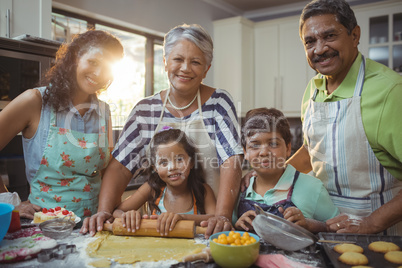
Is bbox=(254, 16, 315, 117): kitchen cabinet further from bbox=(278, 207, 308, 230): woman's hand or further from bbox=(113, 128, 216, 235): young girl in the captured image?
bbox=(278, 207, 308, 230): woman's hand

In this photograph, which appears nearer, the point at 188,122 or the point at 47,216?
the point at 47,216

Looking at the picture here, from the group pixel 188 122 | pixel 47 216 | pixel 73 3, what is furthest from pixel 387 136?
pixel 73 3

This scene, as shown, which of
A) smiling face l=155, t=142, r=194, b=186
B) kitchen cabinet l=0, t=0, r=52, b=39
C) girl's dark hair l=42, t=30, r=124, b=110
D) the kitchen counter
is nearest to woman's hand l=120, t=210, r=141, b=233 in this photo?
the kitchen counter

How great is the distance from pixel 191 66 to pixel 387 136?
75cm

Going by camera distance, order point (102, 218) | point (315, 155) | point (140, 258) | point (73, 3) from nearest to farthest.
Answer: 1. point (140, 258)
2. point (102, 218)
3. point (315, 155)
4. point (73, 3)

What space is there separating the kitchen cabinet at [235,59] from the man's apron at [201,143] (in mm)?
2988

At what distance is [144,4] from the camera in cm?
346

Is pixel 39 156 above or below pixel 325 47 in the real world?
below

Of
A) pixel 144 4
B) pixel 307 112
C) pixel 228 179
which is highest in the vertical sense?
pixel 144 4

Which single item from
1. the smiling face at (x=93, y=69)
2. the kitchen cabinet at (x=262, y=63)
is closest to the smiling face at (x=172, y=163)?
the smiling face at (x=93, y=69)

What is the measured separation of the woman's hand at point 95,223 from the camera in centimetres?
108

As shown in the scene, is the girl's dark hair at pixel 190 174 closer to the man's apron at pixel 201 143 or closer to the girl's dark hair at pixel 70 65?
the man's apron at pixel 201 143

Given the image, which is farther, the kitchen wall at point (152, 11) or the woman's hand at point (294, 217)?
the kitchen wall at point (152, 11)

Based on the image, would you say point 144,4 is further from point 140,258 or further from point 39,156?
point 140,258
